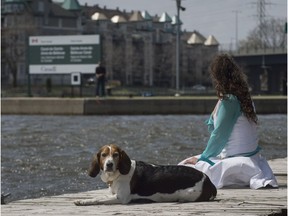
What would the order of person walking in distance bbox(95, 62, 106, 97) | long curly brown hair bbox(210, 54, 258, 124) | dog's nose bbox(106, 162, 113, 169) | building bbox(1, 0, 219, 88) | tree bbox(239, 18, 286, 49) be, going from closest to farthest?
dog's nose bbox(106, 162, 113, 169)
long curly brown hair bbox(210, 54, 258, 124)
person walking in distance bbox(95, 62, 106, 97)
tree bbox(239, 18, 286, 49)
building bbox(1, 0, 219, 88)

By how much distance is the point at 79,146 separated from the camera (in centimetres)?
2330

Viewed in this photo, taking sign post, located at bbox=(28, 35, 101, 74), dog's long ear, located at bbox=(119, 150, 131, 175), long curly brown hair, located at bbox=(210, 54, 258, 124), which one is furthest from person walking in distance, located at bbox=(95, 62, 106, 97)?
dog's long ear, located at bbox=(119, 150, 131, 175)

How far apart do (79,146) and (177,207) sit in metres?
15.8

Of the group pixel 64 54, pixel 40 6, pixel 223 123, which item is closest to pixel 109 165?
pixel 223 123

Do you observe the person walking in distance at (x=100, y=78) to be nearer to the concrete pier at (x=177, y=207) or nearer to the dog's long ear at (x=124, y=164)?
the concrete pier at (x=177, y=207)

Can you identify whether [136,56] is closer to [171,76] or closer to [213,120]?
[171,76]

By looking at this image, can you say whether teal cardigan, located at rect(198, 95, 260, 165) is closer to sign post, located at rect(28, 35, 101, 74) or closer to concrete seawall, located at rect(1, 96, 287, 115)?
concrete seawall, located at rect(1, 96, 287, 115)

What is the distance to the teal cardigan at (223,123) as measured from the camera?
30.4 feet

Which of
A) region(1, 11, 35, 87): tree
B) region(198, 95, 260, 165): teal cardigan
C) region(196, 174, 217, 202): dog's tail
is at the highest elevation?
region(1, 11, 35, 87): tree

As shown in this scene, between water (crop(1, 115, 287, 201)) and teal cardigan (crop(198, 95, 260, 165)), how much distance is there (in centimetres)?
412

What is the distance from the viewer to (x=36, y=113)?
148 feet

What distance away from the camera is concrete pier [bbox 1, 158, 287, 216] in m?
7.36

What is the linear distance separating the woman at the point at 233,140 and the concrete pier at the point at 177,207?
1.39 ft

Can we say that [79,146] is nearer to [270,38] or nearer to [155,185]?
[155,185]
